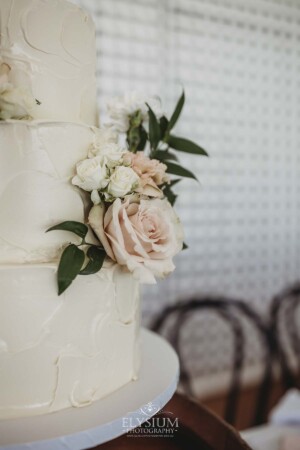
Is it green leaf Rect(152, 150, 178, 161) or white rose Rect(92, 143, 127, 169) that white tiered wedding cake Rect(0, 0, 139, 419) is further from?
green leaf Rect(152, 150, 178, 161)

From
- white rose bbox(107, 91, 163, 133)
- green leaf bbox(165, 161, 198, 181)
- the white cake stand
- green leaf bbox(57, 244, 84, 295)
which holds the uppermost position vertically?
white rose bbox(107, 91, 163, 133)

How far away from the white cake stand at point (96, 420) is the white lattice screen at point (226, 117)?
1.57m

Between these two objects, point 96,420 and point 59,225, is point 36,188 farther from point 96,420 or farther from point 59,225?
point 96,420

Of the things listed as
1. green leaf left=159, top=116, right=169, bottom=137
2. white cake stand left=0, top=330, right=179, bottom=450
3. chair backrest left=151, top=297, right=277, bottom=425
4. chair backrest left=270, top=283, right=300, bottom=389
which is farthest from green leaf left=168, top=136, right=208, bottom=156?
chair backrest left=270, top=283, right=300, bottom=389

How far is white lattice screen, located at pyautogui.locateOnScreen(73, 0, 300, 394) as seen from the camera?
2393 millimetres

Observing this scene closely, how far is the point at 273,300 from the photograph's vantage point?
8.69 feet

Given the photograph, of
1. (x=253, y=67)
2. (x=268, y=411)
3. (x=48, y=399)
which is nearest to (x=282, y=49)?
(x=253, y=67)

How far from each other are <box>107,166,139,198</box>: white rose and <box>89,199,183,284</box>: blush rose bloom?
0.06ft

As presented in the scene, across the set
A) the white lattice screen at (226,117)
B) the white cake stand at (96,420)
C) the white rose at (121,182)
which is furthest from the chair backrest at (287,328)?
the white rose at (121,182)

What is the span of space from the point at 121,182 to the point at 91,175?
58 mm

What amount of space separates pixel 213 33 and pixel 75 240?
2132 millimetres

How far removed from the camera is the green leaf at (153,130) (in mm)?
979

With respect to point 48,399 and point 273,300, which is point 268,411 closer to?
point 273,300

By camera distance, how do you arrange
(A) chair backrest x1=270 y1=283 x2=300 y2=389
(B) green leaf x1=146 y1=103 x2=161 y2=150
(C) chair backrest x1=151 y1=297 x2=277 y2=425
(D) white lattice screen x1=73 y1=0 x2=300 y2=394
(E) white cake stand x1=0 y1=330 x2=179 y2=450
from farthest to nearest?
(A) chair backrest x1=270 y1=283 x2=300 y2=389 → (D) white lattice screen x1=73 y1=0 x2=300 y2=394 → (C) chair backrest x1=151 y1=297 x2=277 y2=425 → (B) green leaf x1=146 y1=103 x2=161 y2=150 → (E) white cake stand x1=0 y1=330 x2=179 y2=450
